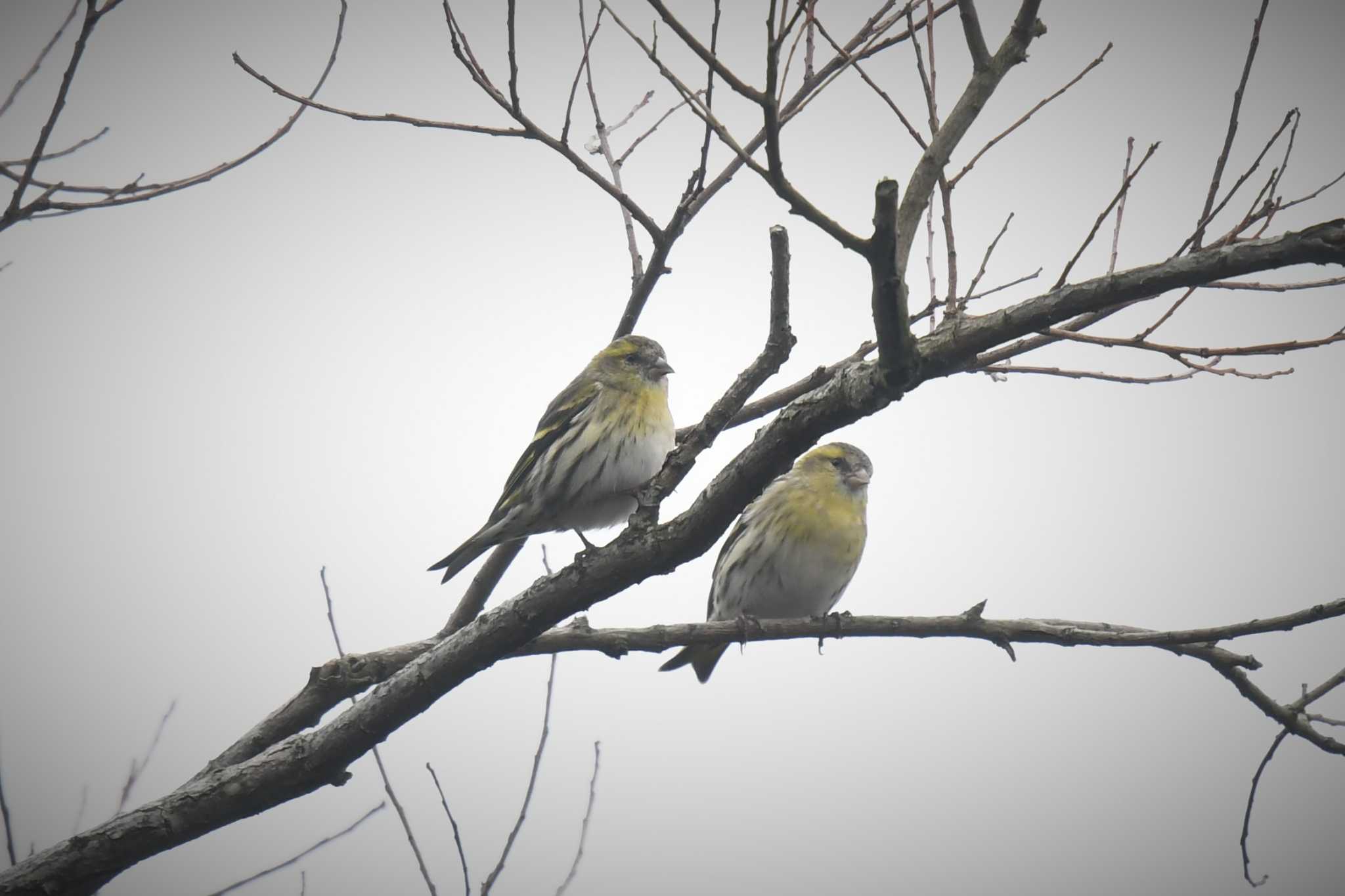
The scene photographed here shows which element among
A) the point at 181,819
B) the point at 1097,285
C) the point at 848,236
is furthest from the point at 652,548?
the point at 181,819

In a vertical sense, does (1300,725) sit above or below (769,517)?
below

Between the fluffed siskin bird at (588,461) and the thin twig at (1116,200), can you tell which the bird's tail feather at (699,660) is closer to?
the fluffed siskin bird at (588,461)

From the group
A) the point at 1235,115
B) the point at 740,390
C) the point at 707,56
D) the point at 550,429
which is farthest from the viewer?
the point at 550,429

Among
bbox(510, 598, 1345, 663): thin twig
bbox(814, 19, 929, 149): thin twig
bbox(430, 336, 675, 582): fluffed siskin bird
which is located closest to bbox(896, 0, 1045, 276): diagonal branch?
bbox(814, 19, 929, 149): thin twig

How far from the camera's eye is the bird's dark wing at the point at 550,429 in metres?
6.27

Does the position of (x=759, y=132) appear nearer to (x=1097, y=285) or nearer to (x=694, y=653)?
(x=1097, y=285)

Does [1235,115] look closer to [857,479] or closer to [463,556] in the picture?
[463,556]

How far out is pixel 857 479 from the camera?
25.3 ft

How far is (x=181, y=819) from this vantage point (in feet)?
11.6

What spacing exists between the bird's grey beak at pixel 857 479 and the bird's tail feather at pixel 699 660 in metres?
1.53

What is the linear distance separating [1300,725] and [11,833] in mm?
4883

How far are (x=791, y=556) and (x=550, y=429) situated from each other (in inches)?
76.1

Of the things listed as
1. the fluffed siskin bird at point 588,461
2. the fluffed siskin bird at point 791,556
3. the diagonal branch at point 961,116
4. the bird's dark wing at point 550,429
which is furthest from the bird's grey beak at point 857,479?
the diagonal branch at point 961,116

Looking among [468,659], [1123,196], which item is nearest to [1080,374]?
[1123,196]
